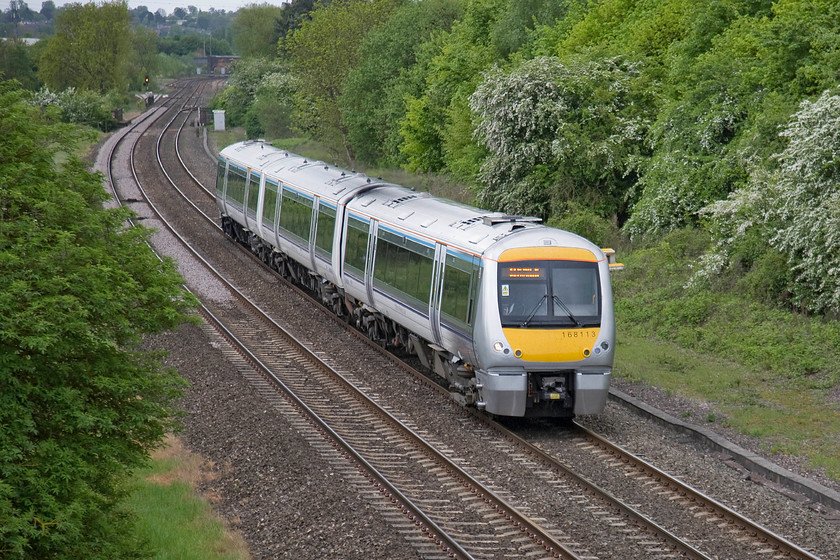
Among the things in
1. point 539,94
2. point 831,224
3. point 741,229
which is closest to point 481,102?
point 539,94

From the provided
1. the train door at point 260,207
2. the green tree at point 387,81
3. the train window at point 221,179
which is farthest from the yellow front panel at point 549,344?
the green tree at point 387,81

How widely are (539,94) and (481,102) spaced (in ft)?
7.07

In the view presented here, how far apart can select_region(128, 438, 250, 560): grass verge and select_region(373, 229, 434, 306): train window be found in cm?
484

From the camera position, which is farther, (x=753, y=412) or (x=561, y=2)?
(x=561, y=2)

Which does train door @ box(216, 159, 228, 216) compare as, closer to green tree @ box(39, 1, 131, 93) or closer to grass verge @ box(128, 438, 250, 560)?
grass verge @ box(128, 438, 250, 560)

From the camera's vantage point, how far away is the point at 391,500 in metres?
11.6

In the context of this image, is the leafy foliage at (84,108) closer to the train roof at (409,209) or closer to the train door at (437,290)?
the train roof at (409,209)

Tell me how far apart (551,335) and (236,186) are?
59.6 ft

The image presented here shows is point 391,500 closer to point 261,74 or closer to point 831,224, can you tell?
point 831,224

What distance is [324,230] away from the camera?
2162 cm

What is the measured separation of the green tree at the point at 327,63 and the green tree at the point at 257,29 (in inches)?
2090

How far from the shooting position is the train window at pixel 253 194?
27516 millimetres

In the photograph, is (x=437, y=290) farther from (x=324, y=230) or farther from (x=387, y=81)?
(x=387, y=81)

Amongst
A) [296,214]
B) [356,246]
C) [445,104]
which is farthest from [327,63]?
[356,246]
